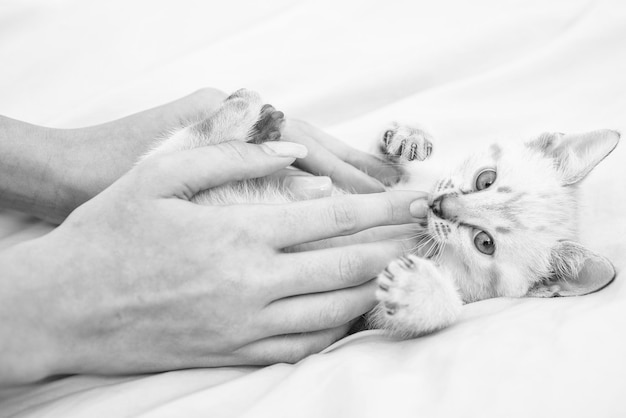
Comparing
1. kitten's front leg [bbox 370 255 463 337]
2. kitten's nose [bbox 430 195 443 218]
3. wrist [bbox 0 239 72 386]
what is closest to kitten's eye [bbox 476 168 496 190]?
kitten's nose [bbox 430 195 443 218]

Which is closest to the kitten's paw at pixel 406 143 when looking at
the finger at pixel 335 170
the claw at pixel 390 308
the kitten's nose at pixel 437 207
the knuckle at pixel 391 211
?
the finger at pixel 335 170

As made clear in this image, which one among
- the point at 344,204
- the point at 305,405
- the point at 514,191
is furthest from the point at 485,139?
the point at 305,405

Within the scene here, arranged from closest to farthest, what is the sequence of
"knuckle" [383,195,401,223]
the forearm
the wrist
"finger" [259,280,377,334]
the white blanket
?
the wrist, "finger" [259,280,377,334], "knuckle" [383,195,401,223], the forearm, the white blanket

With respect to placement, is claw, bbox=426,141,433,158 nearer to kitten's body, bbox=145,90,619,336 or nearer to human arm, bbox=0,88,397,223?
kitten's body, bbox=145,90,619,336

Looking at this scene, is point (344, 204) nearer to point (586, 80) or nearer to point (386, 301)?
point (386, 301)

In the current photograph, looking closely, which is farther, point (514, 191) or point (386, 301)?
point (514, 191)

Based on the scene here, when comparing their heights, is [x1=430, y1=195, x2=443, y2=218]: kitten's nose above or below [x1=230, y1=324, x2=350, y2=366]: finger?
above
